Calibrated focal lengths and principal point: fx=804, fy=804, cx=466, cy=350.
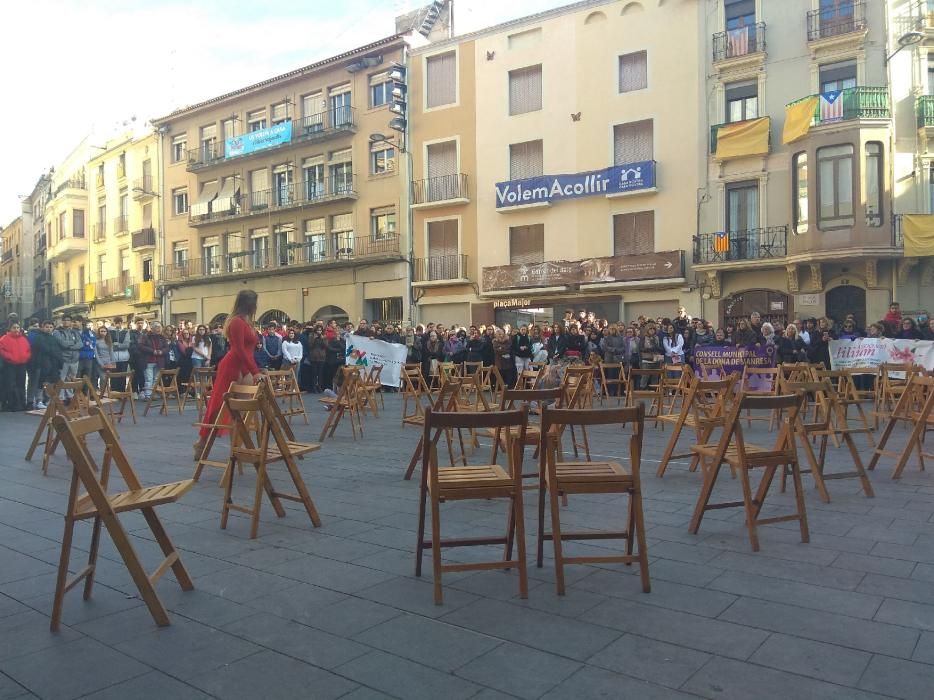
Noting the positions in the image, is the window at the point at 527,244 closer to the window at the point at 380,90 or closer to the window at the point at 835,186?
the window at the point at 380,90

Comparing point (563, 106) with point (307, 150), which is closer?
point (563, 106)

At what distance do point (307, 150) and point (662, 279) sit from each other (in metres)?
16.6

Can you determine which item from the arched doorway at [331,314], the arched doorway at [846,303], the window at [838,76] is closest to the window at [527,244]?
the arched doorway at [331,314]

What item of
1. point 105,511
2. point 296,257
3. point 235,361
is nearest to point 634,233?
point 296,257

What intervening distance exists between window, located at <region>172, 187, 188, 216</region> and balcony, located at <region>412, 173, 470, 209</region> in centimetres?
1433

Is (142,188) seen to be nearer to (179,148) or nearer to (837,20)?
(179,148)

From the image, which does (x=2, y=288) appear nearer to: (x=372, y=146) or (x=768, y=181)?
(x=372, y=146)

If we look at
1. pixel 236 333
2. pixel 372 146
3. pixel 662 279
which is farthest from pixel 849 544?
pixel 372 146

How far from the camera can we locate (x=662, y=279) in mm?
24859

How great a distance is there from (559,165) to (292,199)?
40.8 feet

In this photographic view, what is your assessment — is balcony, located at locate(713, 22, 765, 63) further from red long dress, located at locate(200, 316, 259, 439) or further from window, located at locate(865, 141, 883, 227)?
red long dress, located at locate(200, 316, 259, 439)

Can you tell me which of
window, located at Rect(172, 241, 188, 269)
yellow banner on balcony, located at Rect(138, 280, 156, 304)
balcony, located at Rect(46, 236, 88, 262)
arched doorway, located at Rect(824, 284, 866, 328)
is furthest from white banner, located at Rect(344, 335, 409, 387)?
balcony, located at Rect(46, 236, 88, 262)

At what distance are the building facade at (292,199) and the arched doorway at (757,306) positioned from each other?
1204 centimetres

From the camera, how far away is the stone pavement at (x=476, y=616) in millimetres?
3084
